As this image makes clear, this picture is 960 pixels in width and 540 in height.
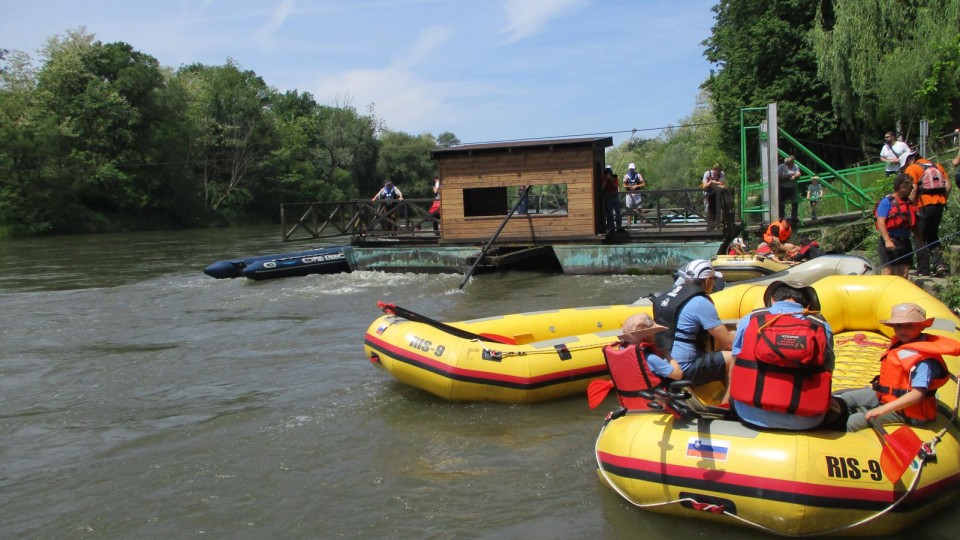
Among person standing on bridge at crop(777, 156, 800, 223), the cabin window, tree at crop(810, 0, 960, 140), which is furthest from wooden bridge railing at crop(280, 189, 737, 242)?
tree at crop(810, 0, 960, 140)

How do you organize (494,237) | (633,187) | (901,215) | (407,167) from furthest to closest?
(407,167) < (633,187) < (494,237) < (901,215)

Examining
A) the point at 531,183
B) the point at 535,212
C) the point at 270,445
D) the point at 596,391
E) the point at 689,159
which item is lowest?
the point at 270,445

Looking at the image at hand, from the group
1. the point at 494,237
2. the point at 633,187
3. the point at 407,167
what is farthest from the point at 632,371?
the point at 407,167

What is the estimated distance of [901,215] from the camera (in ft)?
31.1

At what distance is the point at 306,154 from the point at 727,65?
123 ft

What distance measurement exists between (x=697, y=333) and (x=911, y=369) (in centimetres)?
140

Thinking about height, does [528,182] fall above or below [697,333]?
above

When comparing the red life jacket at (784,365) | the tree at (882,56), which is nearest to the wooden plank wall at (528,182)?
the tree at (882,56)

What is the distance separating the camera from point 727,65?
34.4 metres

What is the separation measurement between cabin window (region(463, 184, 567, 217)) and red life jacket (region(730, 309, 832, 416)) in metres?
13.7

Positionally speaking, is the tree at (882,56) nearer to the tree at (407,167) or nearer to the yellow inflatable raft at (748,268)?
the yellow inflatable raft at (748,268)

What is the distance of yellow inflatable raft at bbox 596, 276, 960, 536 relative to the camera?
4449mm

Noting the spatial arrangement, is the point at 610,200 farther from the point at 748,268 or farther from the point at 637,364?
the point at 637,364

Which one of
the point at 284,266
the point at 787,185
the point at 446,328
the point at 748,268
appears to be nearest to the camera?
the point at 446,328
